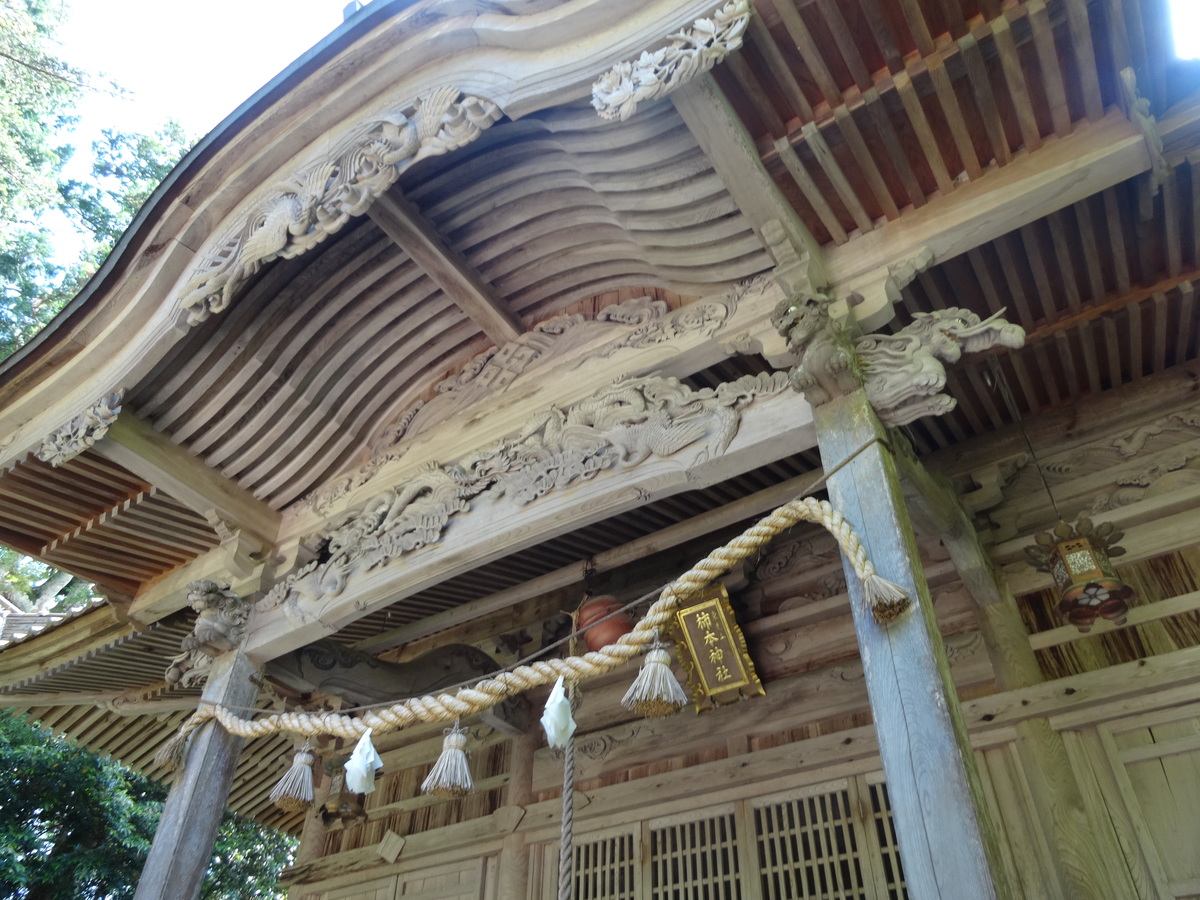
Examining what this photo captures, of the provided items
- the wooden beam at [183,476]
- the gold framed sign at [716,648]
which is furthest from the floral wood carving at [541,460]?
the gold framed sign at [716,648]

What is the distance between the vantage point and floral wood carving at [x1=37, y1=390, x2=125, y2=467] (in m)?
4.07

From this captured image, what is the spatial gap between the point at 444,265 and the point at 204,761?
9.30 feet

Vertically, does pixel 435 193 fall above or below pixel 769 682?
above

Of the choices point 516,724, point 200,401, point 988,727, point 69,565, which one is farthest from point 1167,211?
point 69,565

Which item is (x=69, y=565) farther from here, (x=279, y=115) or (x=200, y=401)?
(x=279, y=115)

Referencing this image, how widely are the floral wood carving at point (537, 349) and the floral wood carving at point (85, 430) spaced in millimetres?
1174

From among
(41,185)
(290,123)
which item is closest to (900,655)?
(290,123)

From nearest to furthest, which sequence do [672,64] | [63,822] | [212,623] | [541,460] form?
[672,64] → [541,460] → [212,623] → [63,822]

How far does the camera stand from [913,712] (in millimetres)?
2219

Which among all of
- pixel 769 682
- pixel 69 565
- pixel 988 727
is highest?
pixel 69 565

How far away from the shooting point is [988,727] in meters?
3.68

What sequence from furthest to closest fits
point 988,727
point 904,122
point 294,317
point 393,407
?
point 393,407, point 294,317, point 988,727, point 904,122

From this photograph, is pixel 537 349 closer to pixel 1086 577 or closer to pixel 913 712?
pixel 913 712

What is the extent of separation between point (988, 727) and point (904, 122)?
8.98 ft
